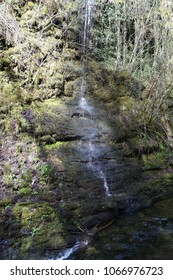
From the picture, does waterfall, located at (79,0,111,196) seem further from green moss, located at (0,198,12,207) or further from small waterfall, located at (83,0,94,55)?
green moss, located at (0,198,12,207)

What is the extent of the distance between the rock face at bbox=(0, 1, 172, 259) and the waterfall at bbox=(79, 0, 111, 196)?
0.02m

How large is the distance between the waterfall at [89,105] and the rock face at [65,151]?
0.02 metres

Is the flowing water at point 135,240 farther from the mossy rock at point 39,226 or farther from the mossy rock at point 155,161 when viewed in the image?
the mossy rock at point 155,161

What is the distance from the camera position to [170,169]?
5.82 meters

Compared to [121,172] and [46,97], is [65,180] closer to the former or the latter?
[121,172]

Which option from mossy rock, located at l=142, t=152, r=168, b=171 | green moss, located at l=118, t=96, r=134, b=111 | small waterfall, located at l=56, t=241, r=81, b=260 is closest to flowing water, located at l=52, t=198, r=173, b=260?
small waterfall, located at l=56, t=241, r=81, b=260

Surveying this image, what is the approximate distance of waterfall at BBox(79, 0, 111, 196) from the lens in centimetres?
494

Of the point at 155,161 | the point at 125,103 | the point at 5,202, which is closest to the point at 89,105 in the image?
the point at 125,103

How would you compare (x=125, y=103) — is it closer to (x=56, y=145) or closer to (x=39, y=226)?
(x=56, y=145)

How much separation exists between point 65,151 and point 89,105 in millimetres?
1203

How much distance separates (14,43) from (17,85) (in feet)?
2.55

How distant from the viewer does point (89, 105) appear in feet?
18.9

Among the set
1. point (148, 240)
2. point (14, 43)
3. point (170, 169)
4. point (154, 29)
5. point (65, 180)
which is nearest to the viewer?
point (148, 240)
